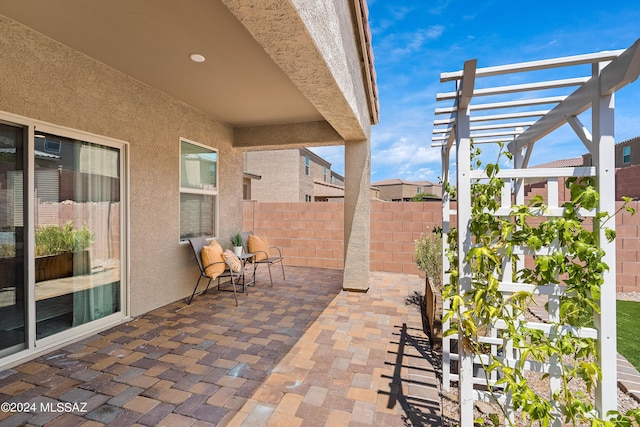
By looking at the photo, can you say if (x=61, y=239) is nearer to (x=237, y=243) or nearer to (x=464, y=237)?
(x=237, y=243)

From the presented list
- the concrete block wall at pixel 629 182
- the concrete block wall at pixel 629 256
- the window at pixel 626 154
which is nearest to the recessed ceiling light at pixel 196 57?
the concrete block wall at pixel 629 256

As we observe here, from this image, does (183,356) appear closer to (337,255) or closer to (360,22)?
(360,22)

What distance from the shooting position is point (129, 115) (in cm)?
354

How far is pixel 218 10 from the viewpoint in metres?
2.21

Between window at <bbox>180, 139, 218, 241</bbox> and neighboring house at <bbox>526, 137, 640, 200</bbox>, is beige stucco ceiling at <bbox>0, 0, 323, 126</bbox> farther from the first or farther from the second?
neighboring house at <bbox>526, 137, 640, 200</bbox>

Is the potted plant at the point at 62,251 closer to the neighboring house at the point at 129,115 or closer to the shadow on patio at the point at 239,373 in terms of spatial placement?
Result: the neighboring house at the point at 129,115

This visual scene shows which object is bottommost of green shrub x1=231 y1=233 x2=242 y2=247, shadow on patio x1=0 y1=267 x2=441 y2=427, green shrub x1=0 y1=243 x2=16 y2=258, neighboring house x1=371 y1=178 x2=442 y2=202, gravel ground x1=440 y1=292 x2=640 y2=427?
gravel ground x1=440 y1=292 x2=640 y2=427

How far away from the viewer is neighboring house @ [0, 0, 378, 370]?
2.30 metres

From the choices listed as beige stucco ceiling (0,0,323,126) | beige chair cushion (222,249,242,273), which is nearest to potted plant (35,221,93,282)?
beige chair cushion (222,249,242,273)

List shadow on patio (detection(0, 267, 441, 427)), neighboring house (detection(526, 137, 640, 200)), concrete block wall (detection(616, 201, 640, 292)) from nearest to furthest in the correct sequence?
shadow on patio (detection(0, 267, 441, 427)), concrete block wall (detection(616, 201, 640, 292)), neighboring house (detection(526, 137, 640, 200))

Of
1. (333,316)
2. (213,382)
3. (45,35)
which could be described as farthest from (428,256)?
(45,35)

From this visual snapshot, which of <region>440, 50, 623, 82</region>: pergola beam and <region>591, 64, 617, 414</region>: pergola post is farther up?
<region>440, 50, 623, 82</region>: pergola beam

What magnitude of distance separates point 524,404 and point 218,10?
2.87 m

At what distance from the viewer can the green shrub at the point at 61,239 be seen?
2816mm
